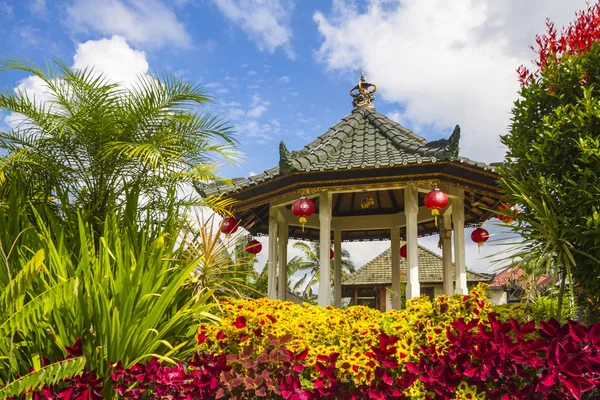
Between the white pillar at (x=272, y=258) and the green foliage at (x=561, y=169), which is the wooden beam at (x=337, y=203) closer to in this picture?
the white pillar at (x=272, y=258)

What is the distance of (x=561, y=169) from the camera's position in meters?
3.40

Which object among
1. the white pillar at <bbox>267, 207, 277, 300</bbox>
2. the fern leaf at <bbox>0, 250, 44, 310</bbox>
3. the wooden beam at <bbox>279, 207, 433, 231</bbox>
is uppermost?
the wooden beam at <bbox>279, 207, 433, 231</bbox>

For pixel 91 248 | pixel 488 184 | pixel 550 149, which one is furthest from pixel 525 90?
pixel 91 248

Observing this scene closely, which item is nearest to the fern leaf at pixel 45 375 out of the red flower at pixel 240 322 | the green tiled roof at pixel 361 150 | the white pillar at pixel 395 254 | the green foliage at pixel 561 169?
the red flower at pixel 240 322

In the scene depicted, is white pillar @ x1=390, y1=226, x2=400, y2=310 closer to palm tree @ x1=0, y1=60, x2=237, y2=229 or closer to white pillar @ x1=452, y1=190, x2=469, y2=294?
white pillar @ x1=452, y1=190, x2=469, y2=294

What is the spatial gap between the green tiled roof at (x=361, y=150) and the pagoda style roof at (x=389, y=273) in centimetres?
777

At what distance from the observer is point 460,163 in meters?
6.39

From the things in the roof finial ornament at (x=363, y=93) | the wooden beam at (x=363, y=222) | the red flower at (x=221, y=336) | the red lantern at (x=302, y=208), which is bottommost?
the red flower at (x=221, y=336)

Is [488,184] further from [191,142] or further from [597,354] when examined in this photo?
[597,354]

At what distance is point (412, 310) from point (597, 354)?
3.85ft

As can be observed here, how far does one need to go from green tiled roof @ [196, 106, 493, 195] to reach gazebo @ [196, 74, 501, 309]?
14 millimetres

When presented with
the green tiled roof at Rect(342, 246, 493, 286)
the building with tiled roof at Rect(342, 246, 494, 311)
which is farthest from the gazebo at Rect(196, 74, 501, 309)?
the green tiled roof at Rect(342, 246, 493, 286)

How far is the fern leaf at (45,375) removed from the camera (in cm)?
266

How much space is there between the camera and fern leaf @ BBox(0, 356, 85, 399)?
2.66m
